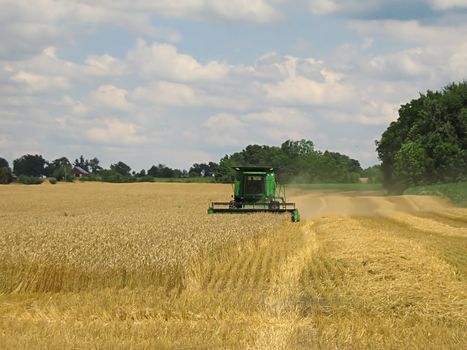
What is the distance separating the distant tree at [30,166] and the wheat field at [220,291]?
13660 cm

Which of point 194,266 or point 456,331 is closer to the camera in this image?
point 456,331

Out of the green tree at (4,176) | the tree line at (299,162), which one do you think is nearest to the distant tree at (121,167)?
the tree line at (299,162)

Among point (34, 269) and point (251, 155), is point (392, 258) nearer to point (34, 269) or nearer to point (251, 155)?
point (34, 269)

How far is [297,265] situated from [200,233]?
4250 millimetres

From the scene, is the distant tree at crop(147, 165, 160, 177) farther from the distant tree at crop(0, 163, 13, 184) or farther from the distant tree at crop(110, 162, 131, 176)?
the distant tree at crop(0, 163, 13, 184)

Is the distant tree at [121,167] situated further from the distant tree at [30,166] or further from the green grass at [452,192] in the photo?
the green grass at [452,192]

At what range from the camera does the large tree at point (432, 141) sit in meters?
68.7

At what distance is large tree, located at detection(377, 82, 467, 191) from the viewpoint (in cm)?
6869

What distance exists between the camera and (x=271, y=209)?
32.3 meters

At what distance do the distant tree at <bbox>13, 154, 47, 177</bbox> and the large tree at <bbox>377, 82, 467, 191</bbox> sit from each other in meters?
92.6

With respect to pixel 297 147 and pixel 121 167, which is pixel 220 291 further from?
pixel 121 167

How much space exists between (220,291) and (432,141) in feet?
204

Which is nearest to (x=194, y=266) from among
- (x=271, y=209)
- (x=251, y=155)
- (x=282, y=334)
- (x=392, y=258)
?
(x=392, y=258)

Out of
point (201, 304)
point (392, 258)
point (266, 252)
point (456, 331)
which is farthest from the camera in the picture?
point (266, 252)
